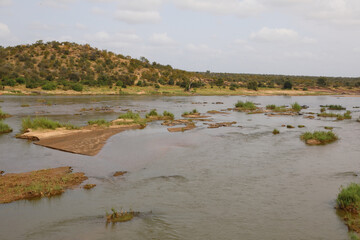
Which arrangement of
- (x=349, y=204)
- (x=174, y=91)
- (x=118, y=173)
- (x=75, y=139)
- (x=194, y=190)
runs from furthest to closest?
(x=174, y=91)
(x=75, y=139)
(x=118, y=173)
(x=194, y=190)
(x=349, y=204)

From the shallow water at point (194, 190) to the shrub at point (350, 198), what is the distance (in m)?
0.32

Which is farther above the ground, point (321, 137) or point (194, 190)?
point (321, 137)

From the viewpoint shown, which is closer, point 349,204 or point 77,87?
point 349,204

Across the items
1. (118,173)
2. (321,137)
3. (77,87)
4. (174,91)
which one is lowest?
(118,173)

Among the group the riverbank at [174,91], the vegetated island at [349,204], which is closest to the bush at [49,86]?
the riverbank at [174,91]

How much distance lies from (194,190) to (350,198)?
426 cm

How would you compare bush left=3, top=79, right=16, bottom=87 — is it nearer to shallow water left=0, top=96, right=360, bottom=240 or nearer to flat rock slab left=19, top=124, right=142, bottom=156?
flat rock slab left=19, top=124, right=142, bottom=156

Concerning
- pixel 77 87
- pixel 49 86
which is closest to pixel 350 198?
pixel 77 87

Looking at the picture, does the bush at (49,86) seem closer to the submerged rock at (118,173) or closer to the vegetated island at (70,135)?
the vegetated island at (70,135)

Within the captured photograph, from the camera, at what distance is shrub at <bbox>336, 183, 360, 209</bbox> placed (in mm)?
8273

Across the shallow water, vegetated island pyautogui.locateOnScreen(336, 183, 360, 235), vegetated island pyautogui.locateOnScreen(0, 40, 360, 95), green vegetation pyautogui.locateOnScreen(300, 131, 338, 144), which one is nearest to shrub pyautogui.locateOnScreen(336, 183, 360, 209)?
vegetated island pyautogui.locateOnScreen(336, 183, 360, 235)

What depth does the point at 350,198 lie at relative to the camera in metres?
8.38

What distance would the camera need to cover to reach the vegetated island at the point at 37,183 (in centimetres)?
920

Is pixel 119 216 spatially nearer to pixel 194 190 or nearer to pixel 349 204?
pixel 194 190
